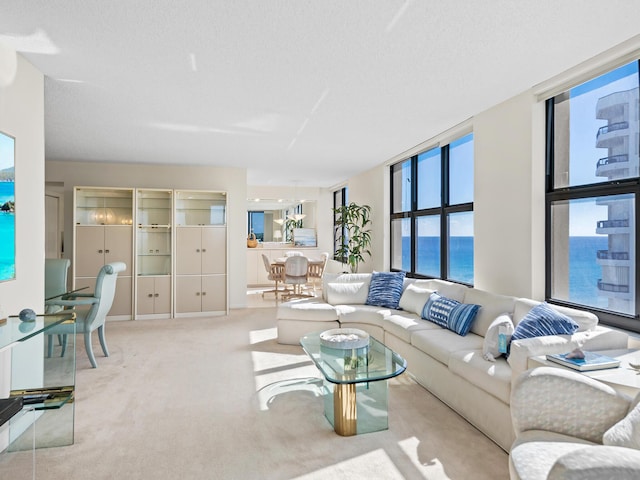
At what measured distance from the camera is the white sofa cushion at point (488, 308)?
132 inches

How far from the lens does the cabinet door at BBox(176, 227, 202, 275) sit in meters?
6.60

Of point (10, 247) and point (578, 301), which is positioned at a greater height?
point (10, 247)

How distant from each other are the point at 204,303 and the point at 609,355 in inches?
223

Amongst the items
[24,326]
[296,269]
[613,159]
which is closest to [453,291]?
[613,159]

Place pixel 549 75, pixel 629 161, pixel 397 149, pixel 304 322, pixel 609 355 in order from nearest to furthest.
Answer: pixel 609 355
pixel 629 161
pixel 549 75
pixel 304 322
pixel 397 149

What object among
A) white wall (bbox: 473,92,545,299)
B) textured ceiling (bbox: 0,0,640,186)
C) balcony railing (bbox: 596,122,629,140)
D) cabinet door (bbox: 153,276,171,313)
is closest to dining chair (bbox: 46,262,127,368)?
textured ceiling (bbox: 0,0,640,186)

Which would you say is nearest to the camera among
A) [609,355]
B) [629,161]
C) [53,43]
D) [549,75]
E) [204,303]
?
[609,355]

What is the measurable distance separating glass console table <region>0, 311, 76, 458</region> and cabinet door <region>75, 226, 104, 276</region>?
3530 millimetres

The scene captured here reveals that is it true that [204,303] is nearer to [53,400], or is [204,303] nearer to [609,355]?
[53,400]

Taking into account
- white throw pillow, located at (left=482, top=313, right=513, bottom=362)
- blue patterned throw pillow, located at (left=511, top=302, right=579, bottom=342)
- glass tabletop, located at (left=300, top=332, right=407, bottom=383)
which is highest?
blue patterned throw pillow, located at (left=511, top=302, right=579, bottom=342)

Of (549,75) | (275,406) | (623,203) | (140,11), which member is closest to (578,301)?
(623,203)

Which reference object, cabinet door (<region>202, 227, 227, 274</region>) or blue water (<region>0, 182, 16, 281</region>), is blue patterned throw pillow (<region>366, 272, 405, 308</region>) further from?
blue water (<region>0, 182, 16, 281</region>)

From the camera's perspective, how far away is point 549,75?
3.08 metres

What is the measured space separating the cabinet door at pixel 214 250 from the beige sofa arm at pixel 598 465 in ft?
19.8
